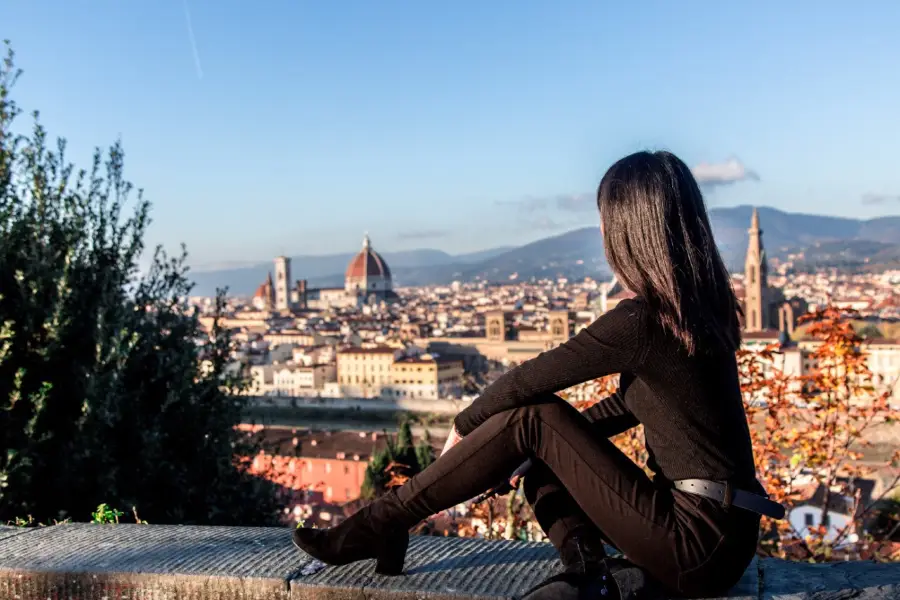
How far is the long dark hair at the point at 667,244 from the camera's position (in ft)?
4.34

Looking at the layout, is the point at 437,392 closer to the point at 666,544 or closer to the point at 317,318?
the point at 317,318

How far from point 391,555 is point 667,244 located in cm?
68

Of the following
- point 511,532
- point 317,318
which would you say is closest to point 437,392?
point 317,318

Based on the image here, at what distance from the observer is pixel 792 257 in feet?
479

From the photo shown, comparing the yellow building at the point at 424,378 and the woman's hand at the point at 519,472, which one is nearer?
the woman's hand at the point at 519,472

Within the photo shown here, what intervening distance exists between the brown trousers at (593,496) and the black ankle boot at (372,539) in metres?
0.03

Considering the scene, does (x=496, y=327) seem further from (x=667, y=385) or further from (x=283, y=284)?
(x=667, y=385)

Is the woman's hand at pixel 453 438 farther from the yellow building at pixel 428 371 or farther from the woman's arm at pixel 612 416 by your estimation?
the yellow building at pixel 428 371

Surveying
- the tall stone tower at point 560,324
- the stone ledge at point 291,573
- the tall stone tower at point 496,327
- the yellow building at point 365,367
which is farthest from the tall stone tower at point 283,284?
the stone ledge at point 291,573

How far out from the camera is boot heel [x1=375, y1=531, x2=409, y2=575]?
4.94 feet

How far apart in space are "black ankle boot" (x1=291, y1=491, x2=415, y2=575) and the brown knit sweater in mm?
308

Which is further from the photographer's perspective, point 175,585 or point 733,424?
point 175,585

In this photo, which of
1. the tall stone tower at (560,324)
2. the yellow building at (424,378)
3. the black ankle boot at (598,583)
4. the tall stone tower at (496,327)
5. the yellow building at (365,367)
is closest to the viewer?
the black ankle boot at (598,583)

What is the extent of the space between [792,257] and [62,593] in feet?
508
